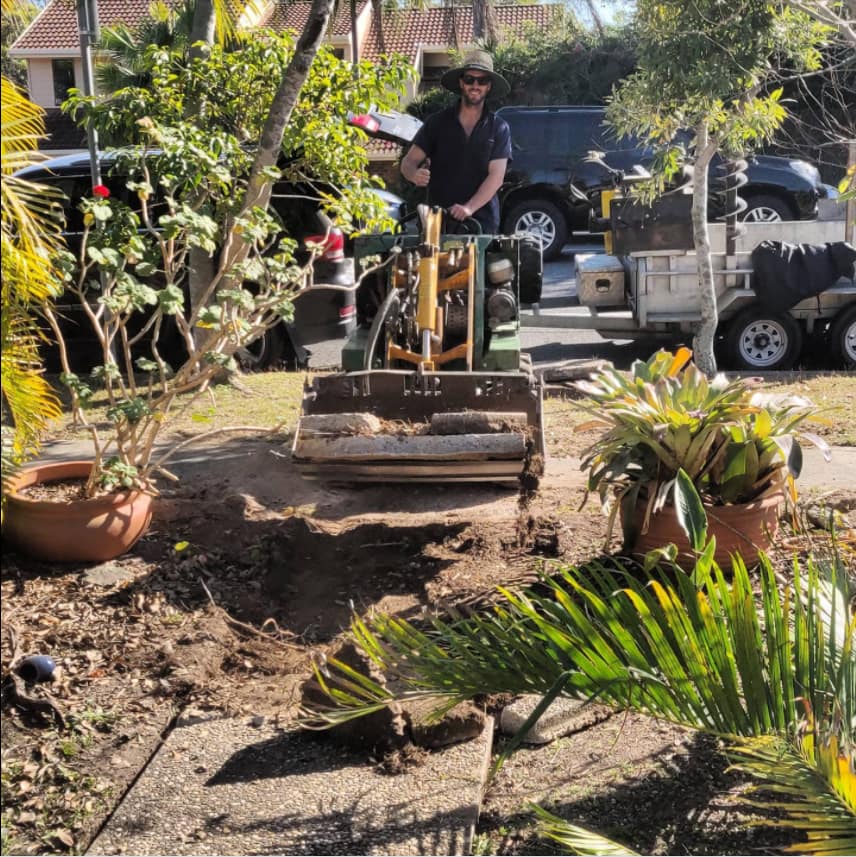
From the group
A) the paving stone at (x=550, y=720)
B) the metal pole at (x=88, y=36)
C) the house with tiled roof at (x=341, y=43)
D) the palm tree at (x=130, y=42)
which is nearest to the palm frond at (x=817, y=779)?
the paving stone at (x=550, y=720)

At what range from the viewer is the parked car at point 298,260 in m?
10.2

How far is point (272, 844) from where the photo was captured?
323cm

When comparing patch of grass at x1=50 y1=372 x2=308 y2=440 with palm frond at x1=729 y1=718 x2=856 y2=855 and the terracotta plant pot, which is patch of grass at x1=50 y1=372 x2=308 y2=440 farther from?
palm frond at x1=729 y1=718 x2=856 y2=855

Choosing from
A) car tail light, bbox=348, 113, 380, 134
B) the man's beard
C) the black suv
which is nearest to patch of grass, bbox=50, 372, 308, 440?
car tail light, bbox=348, 113, 380, 134

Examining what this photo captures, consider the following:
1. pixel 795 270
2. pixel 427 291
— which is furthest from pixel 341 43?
pixel 427 291

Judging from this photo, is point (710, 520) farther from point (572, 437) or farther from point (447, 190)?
point (447, 190)

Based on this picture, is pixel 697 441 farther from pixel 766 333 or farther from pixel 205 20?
pixel 205 20

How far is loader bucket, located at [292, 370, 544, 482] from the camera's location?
5.63 metres

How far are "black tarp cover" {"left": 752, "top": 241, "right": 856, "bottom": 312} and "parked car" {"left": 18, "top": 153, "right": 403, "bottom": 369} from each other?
3.86 meters

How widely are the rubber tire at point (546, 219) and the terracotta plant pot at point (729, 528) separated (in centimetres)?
1463

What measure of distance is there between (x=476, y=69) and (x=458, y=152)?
58 centimetres

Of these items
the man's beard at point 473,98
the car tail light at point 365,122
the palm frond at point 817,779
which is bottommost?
the palm frond at point 817,779

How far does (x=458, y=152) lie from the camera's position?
26.3 ft

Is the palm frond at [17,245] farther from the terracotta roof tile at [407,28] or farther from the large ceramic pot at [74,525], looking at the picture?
the terracotta roof tile at [407,28]
